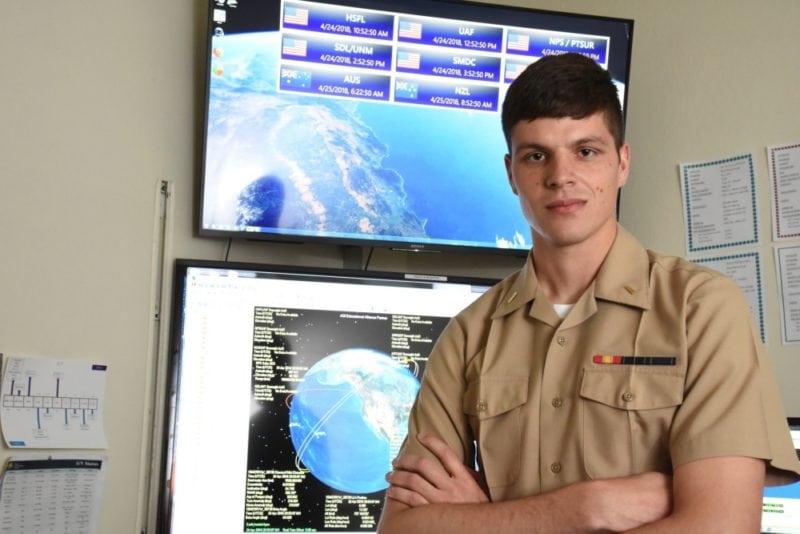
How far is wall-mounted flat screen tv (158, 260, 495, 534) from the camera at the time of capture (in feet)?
7.64

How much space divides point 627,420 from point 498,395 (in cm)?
22

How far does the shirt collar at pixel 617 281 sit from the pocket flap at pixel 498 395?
0.13m

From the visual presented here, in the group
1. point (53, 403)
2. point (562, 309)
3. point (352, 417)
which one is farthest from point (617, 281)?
point (53, 403)

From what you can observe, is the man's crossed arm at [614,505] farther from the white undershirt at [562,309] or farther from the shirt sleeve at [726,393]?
the white undershirt at [562,309]

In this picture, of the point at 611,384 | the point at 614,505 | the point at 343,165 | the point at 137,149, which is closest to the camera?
the point at 614,505

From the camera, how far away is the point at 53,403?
2.13m

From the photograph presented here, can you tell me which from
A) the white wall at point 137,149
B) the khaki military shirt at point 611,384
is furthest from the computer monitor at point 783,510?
the khaki military shirt at point 611,384

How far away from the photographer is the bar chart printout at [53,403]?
2074 millimetres

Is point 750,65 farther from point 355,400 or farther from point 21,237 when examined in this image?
point 21,237

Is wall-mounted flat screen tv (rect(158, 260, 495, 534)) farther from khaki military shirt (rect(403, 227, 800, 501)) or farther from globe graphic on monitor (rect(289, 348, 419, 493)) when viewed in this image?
khaki military shirt (rect(403, 227, 800, 501))

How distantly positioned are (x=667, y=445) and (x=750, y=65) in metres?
1.37

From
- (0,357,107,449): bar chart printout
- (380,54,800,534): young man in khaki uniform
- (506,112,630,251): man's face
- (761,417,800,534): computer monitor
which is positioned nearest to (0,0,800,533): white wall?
(0,357,107,449): bar chart printout

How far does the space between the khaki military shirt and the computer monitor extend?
733 mm

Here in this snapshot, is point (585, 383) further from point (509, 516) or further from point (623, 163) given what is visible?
point (623, 163)
